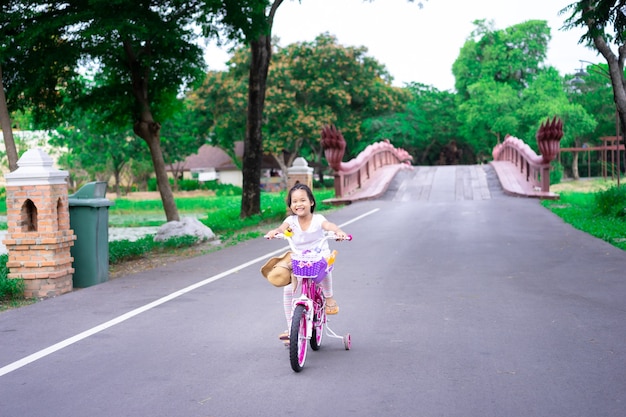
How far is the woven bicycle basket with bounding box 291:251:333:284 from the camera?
5.89m

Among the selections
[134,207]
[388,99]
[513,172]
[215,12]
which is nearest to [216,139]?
[388,99]

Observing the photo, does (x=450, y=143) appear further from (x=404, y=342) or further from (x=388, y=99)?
(x=404, y=342)

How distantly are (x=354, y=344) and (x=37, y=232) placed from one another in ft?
16.2

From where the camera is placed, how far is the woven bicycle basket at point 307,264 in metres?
5.89

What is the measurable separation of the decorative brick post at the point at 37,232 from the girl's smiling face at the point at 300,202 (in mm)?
4519

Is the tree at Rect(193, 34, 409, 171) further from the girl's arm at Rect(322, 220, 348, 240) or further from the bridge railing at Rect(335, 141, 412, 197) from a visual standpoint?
the girl's arm at Rect(322, 220, 348, 240)

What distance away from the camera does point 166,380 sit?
556 cm

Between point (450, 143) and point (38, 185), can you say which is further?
point (450, 143)

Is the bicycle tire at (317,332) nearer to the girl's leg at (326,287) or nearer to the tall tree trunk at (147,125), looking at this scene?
the girl's leg at (326,287)

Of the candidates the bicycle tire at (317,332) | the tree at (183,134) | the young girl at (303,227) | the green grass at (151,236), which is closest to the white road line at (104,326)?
the green grass at (151,236)

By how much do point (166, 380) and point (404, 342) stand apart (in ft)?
7.07

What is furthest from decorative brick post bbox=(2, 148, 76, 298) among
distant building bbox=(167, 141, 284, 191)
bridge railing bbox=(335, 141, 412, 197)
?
distant building bbox=(167, 141, 284, 191)

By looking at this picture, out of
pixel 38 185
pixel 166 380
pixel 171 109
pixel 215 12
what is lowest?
pixel 166 380

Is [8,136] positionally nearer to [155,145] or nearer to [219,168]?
[155,145]
